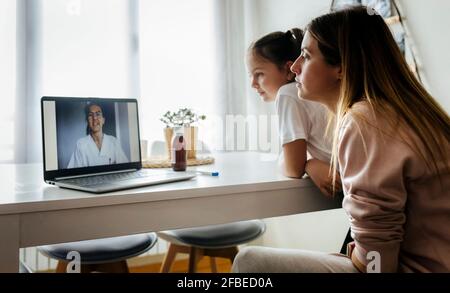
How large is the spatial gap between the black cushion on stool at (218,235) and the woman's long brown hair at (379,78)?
84cm

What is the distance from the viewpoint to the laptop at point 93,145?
0.90 metres

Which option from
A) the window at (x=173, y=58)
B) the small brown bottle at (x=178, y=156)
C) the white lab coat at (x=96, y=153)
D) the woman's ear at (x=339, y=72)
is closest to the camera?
the woman's ear at (x=339, y=72)

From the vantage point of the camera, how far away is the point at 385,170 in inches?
25.2

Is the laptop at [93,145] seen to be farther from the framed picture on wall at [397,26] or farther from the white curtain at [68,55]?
the white curtain at [68,55]

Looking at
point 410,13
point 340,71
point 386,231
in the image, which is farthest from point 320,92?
point 410,13

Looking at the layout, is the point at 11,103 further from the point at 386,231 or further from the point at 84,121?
the point at 386,231

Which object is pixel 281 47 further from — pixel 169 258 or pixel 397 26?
pixel 169 258

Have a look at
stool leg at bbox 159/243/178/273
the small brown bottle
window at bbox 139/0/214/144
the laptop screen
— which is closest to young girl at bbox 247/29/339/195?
the small brown bottle

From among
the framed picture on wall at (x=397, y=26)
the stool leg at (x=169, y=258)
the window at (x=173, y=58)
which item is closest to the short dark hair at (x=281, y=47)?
the framed picture on wall at (x=397, y=26)

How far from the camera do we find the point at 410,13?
1483mm

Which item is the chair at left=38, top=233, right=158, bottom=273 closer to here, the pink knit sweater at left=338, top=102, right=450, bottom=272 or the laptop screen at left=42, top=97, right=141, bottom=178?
the laptop screen at left=42, top=97, right=141, bottom=178

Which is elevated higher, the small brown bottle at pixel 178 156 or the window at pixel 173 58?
the window at pixel 173 58

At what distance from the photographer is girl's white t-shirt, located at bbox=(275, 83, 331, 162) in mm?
1034

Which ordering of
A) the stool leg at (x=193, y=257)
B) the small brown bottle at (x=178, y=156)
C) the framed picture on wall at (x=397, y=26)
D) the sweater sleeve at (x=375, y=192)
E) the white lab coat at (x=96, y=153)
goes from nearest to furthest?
the sweater sleeve at (x=375, y=192) < the white lab coat at (x=96, y=153) < the small brown bottle at (x=178, y=156) < the framed picture on wall at (x=397, y=26) < the stool leg at (x=193, y=257)
